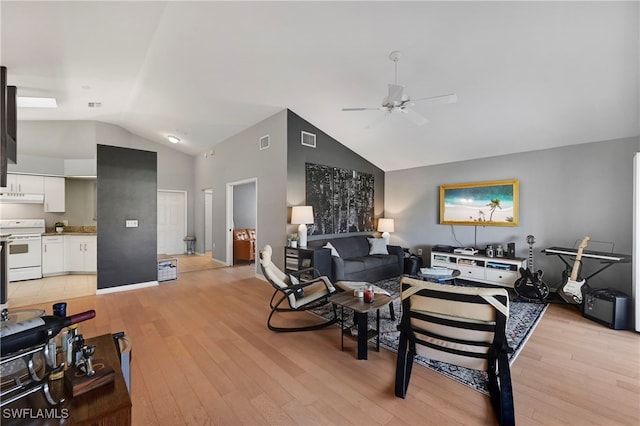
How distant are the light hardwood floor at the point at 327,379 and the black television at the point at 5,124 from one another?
7.00 feet

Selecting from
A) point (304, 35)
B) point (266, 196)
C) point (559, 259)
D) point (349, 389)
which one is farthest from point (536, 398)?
point (266, 196)

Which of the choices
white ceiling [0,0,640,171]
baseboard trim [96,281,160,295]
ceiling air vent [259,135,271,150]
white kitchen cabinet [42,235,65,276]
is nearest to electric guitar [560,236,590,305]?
white ceiling [0,0,640,171]

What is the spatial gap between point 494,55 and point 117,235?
5952 millimetres

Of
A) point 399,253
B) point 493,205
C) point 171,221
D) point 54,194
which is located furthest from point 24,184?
point 493,205

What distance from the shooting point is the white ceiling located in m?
2.59

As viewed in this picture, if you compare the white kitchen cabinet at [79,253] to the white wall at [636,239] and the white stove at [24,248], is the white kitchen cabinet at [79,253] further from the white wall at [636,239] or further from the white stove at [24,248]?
the white wall at [636,239]

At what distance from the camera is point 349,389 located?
2119mm

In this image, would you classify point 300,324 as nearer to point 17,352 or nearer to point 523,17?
point 17,352

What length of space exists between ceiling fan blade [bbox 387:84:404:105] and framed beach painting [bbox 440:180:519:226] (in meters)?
3.31

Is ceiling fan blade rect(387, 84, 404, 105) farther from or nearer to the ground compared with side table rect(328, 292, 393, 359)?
farther from the ground

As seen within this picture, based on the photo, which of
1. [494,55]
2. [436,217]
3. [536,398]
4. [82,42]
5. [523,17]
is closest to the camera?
[536,398]

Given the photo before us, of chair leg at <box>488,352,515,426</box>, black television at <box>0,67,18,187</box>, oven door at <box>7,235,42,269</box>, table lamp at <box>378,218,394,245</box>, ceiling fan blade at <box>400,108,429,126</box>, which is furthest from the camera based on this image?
table lamp at <box>378,218,394,245</box>

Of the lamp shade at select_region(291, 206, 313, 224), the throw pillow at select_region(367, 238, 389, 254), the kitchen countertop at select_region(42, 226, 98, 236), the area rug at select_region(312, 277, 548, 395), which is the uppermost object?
the lamp shade at select_region(291, 206, 313, 224)

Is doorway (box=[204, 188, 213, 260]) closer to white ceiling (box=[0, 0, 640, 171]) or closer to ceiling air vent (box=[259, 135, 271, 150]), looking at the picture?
ceiling air vent (box=[259, 135, 271, 150])
